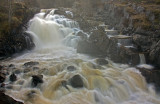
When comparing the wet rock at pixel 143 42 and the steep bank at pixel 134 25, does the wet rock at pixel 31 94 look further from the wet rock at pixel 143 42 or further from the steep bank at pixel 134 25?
the wet rock at pixel 143 42

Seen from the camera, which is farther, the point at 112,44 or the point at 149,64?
the point at 112,44

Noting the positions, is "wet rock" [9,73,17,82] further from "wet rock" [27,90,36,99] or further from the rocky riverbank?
"wet rock" [27,90,36,99]

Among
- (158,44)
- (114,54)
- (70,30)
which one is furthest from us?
(70,30)

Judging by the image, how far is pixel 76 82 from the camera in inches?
583

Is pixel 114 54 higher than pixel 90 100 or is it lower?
higher

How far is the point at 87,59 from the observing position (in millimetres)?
20859

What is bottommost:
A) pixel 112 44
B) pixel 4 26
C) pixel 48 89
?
pixel 48 89

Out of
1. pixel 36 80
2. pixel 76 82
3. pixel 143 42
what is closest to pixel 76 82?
pixel 76 82

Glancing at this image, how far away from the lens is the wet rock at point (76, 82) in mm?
14664

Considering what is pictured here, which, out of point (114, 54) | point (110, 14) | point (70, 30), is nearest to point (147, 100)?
point (114, 54)

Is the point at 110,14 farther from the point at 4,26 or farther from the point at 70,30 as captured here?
the point at 4,26

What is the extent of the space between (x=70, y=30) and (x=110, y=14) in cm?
1124

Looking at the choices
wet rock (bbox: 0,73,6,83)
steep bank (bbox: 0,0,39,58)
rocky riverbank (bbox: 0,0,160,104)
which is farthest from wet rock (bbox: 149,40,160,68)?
steep bank (bbox: 0,0,39,58)

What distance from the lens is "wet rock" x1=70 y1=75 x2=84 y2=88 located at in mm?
14664
